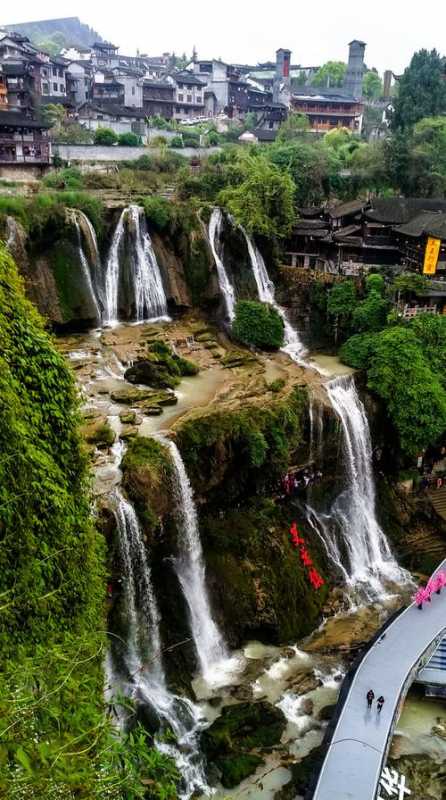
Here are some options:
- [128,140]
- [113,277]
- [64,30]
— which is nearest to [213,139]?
[128,140]

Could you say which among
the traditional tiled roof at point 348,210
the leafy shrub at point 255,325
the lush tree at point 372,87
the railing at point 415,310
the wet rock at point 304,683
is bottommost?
the wet rock at point 304,683

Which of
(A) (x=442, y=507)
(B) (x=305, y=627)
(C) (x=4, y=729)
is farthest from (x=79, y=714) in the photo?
(A) (x=442, y=507)

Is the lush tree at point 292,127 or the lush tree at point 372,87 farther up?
the lush tree at point 372,87

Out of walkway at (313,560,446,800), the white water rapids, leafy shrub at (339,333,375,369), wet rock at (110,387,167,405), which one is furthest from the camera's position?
leafy shrub at (339,333,375,369)

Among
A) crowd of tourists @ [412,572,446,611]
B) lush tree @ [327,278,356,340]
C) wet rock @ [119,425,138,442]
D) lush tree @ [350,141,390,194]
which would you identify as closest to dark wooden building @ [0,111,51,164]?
lush tree @ [327,278,356,340]

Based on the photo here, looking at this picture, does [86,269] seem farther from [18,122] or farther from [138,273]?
[18,122]

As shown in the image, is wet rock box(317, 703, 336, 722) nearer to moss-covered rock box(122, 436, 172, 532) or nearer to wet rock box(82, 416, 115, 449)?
moss-covered rock box(122, 436, 172, 532)

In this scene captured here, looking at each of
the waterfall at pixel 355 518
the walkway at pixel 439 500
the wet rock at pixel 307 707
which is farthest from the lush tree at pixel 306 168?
the wet rock at pixel 307 707

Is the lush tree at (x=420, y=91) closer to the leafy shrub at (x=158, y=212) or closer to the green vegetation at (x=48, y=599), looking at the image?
the leafy shrub at (x=158, y=212)
